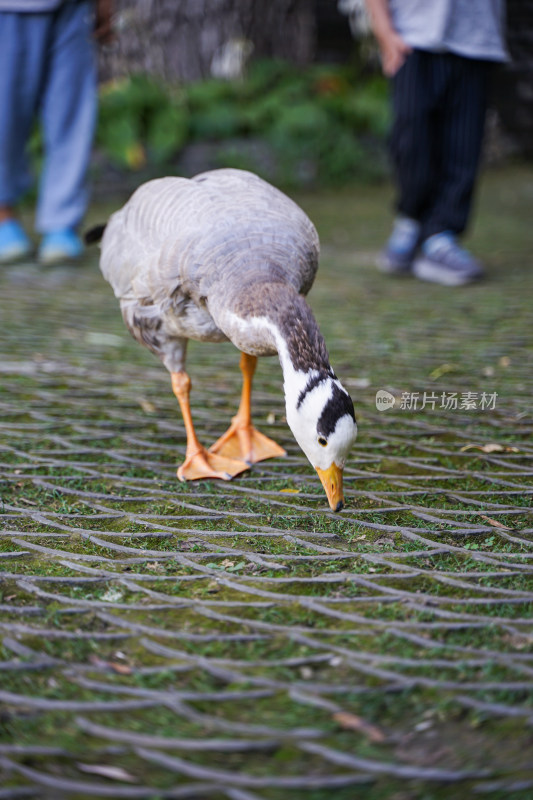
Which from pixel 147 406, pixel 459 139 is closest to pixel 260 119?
pixel 459 139

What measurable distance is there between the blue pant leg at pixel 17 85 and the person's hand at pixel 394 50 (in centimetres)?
247

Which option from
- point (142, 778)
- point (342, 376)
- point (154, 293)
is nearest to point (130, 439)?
→ point (154, 293)

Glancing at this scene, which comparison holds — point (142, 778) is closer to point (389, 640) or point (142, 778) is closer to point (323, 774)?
point (323, 774)

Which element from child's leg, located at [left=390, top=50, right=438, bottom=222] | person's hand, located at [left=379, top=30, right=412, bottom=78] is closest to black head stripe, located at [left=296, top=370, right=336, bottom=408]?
child's leg, located at [left=390, top=50, right=438, bottom=222]

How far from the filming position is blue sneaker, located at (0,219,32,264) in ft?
23.7

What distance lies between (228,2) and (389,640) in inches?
384

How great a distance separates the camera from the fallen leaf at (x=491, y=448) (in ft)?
13.0

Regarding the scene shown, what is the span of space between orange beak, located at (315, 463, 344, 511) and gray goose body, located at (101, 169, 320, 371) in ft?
1.23

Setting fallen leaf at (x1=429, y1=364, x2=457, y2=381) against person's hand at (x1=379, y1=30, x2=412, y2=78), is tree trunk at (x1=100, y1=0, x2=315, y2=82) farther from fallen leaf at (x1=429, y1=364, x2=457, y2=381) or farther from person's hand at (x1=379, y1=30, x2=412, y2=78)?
fallen leaf at (x1=429, y1=364, x2=457, y2=381)

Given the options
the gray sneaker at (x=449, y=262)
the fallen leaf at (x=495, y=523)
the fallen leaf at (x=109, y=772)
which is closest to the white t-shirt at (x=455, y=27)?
the gray sneaker at (x=449, y=262)

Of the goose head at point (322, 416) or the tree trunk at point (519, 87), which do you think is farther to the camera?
the tree trunk at point (519, 87)

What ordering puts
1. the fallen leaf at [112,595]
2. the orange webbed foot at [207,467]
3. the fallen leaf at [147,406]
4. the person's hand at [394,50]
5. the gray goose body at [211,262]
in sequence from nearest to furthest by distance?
the fallen leaf at [112,595] < the gray goose body at [211,262] < the orange webbed foot at [207,467] < the fallen leaf at [147,406] < the person's hand at [394,50]

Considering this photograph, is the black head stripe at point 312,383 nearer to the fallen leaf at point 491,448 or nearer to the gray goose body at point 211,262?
the gray goose body at point 211,262

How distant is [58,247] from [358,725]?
5692 millimetres
